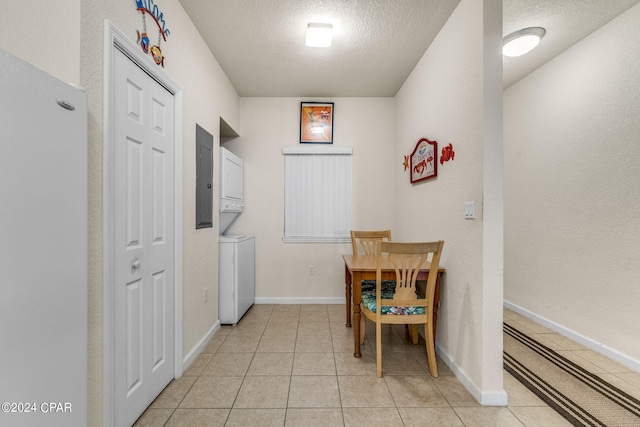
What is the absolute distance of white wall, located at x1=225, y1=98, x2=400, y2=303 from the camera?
3434 millimetres

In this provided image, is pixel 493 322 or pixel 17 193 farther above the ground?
pixel 17 193

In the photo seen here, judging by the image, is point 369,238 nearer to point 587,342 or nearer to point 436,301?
point 436,301

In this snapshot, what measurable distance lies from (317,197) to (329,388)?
222 cm

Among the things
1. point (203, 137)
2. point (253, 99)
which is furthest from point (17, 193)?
point (253, 99)

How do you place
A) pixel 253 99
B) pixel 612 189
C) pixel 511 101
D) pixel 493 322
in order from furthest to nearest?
pixel 253 99
pixel 511 101
pixel 612 189
pixel 493 322

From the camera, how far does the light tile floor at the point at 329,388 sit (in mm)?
1491

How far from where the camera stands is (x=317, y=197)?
3469 mm

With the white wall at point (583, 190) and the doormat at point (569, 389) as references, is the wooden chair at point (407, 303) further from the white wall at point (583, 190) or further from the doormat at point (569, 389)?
the white wall at point (583, 190)

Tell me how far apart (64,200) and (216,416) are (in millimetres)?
1393

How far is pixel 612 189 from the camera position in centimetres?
210

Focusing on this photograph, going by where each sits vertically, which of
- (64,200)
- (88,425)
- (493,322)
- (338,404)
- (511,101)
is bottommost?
(338,404)

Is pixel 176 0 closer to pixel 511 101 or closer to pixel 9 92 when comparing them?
pixel 9 92

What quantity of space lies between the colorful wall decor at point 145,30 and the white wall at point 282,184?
1.74m

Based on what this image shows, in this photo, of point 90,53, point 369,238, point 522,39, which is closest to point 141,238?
point 90,53
